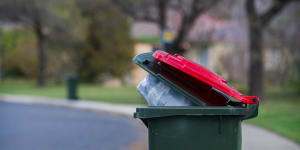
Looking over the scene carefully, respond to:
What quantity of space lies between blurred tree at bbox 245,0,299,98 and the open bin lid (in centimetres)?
1226

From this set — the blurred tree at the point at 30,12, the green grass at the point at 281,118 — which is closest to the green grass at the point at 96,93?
the blurred tree at the point at 30,12

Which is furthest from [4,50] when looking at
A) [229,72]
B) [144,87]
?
[144,87]

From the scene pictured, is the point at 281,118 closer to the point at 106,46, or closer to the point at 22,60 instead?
the point at 106,46

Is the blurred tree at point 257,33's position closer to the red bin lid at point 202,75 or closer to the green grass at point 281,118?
the green grass at point 281,118

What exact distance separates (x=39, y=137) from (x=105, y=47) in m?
27.1

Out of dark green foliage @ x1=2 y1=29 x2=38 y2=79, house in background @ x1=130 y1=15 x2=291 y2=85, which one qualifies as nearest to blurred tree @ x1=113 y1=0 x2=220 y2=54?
house in background @ x1=130 y1=15 x2=291 y2=85

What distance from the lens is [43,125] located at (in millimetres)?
12008

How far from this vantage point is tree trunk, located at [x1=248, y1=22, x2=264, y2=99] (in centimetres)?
1756

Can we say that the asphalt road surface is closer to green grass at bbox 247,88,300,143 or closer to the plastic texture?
green grass at bbox 247,88,300,143

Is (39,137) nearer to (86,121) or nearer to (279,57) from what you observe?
(86,121)

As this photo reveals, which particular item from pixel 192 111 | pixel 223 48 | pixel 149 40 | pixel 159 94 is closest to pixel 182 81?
pixel 159 94

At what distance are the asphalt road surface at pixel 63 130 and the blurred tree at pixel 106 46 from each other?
20.9 metres

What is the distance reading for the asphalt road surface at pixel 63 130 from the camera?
9.03 m

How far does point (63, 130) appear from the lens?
11.1m
